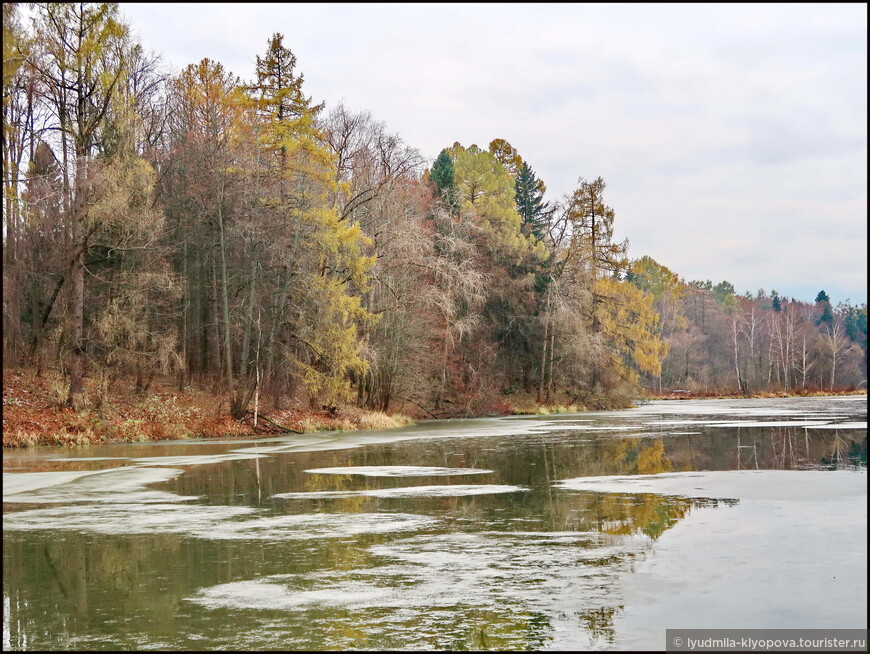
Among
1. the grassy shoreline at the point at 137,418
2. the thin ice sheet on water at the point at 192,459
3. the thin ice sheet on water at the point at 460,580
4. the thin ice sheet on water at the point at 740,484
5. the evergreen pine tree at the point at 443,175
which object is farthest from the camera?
the evergreen pine tree at the point at 443,175

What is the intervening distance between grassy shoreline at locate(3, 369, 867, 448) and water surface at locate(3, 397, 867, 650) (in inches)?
258

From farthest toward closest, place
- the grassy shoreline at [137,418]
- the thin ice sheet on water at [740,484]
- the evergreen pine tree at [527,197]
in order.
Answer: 1. the evergreen pine tree at [527,197]
2. the grassy shoreline at [137,418]
3. the thin ice sheet on water at [740,484]

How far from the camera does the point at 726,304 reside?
12900 cm

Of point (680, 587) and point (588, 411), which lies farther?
point (588, 411)

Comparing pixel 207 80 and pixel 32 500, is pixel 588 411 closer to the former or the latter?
pixel 207 80

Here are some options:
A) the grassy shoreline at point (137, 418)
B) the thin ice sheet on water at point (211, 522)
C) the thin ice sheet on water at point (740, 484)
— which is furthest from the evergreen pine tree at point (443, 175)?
the thin ice sheet on water at point (211, 522)

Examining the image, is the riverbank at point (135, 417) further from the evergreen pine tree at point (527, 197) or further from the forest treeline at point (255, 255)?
the evergreen pine tree at point (527, 197)

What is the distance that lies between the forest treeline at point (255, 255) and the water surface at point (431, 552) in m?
9.69

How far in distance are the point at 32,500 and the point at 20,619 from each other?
8131 millimetres

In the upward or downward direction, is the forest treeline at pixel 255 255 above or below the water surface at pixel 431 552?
above

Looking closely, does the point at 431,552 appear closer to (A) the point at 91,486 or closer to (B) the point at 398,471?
(B) the point at 398,471

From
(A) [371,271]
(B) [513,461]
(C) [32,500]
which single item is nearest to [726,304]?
(A) [371,271]

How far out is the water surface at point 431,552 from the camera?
712cm

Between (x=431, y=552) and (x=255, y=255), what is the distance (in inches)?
966
